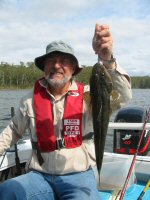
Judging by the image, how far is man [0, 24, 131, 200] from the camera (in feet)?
11.0

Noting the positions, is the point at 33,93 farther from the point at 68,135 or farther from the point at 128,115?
the point at 128,115

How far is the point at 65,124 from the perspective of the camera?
3.63 m

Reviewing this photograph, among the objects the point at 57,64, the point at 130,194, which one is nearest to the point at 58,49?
the point at 57,64

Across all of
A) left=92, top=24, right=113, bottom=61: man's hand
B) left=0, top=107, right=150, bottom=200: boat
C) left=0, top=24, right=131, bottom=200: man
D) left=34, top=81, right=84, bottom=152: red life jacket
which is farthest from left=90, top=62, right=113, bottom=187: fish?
left=0, top=107, right=150, bottom=200: boat

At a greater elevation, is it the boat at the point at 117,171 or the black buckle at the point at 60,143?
the black buckle at the point at 60,143

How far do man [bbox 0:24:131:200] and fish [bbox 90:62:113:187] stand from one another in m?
0.48

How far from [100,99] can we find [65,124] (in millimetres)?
1001

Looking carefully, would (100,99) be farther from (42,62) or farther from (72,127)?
(42,62)

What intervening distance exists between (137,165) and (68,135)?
2.07m

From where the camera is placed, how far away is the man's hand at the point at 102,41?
2.80 meters

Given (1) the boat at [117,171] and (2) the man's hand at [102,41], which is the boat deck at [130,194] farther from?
(2) the man's hand at [102,41]

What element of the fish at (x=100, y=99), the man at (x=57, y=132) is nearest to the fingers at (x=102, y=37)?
the fish at (x=100, y=99)

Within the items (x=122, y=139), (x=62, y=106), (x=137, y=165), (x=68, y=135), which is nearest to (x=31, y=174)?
(x=68, y=135)

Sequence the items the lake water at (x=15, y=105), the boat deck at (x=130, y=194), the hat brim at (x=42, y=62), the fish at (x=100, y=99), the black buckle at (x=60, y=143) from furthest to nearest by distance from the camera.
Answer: the lake water at (x=15, y=105) < the boat deck at (x=130, y=194) < the hat brim at (x=42, y=62) < the black buckle at (x=60, y=143) < the fish at (x=100, y=99)
